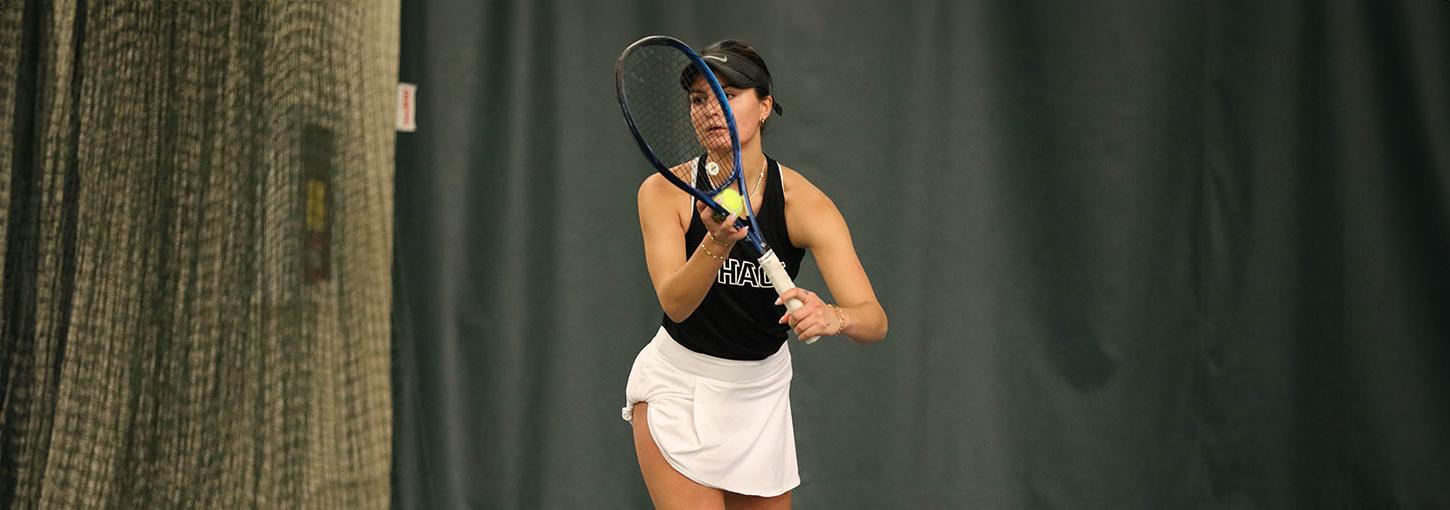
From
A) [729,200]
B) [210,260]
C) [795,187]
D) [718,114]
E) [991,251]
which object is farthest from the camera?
[991,251]

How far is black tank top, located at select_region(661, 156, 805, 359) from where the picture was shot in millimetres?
2459

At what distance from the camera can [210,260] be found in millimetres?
1458

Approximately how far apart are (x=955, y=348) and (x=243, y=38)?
301cm

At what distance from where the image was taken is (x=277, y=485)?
1.41 meters

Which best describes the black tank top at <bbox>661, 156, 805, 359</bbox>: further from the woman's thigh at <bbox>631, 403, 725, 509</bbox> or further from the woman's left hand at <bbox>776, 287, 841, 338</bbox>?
the woman's left hand at <bbox>776, 287, 841, 338</bbox>

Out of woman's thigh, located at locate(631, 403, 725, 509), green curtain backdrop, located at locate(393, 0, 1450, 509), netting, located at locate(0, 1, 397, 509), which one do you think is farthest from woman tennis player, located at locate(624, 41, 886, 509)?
green curtain backdrop, located at locate(393, 0, 1450, 509)

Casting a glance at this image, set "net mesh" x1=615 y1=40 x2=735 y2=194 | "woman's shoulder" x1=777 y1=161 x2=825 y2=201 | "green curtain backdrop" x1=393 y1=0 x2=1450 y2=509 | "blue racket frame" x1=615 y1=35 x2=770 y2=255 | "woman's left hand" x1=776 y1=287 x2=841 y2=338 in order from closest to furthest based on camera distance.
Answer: "woman's left hand" x1=776 y1=287 x2=841 y2=338 < "blue racket frame" x1=615 y1=35 x2=770 y2=255 < "woman's shoulder" x1=777 y1=161 x2=825 y2=201 < "net mesh" x1=615 y1=40 x2=735 y2=194 < "green curtain backdrop" x1=393 y1=0 x2=1450 y2=509

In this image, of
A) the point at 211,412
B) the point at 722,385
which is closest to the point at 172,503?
the point at 211,412

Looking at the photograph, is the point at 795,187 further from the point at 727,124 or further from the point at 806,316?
the point at 806,316

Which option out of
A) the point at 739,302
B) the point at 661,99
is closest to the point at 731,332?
the point at 739,302

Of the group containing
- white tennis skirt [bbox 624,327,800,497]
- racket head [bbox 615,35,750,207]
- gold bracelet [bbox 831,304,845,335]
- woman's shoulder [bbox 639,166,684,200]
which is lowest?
white tennis skirt [bbox 624,327,800,497]

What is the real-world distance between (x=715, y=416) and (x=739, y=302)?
217 millimetres

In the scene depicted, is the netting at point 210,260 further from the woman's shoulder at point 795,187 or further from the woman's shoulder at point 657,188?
the woman's shoulder at point 795,187

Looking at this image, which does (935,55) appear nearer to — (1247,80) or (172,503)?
(1247,80)
